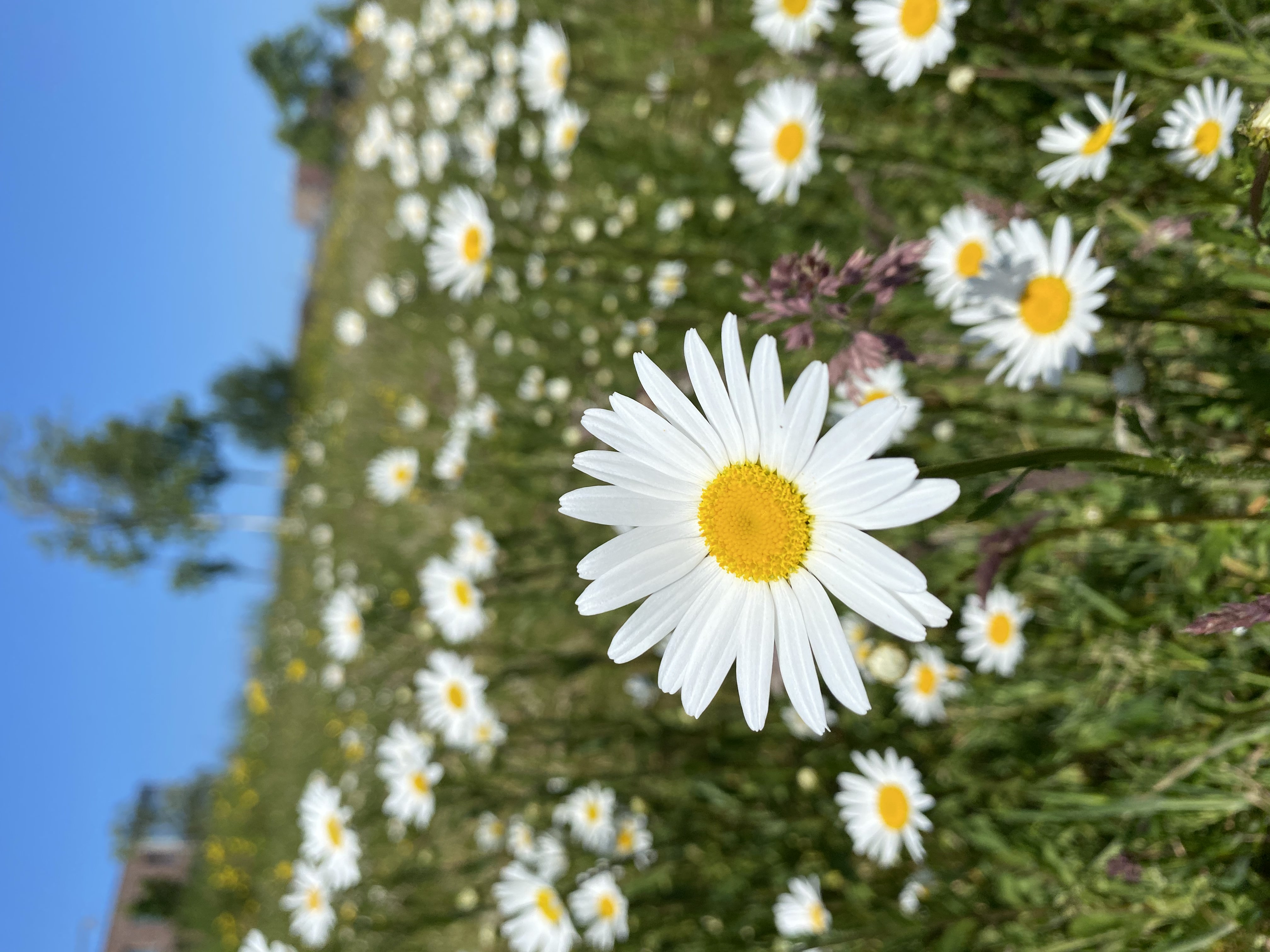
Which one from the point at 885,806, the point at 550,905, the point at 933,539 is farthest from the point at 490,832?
the point at 933,539

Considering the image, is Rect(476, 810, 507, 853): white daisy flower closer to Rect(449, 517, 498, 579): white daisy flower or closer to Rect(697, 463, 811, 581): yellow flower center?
Rect(449, 517, 498, 579): white daisy flower

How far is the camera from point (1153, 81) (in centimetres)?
212

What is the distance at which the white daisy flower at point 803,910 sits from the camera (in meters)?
2.65

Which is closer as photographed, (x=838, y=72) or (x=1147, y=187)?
(x=1147, y=187)

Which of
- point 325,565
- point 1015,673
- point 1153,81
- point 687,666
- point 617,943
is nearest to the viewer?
point 687,666

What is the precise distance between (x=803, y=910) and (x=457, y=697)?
2.11 m

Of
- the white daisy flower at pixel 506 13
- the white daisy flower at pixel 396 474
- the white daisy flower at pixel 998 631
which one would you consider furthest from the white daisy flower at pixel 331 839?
the white daisy flower at pixel 506 13

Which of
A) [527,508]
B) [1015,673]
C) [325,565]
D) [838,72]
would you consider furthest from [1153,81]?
[325,565]

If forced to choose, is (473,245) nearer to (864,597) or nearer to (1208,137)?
(1208,137)

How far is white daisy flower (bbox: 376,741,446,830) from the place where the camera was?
12.8 ft

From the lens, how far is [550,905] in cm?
328

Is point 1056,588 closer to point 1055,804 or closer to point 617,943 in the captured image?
point 1055,804

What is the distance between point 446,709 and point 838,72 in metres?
3.61

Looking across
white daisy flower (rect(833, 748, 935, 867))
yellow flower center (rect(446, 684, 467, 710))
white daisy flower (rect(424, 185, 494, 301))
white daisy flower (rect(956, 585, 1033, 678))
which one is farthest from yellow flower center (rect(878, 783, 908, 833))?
white daisy flower (rect(424, 185, 494, 301))
